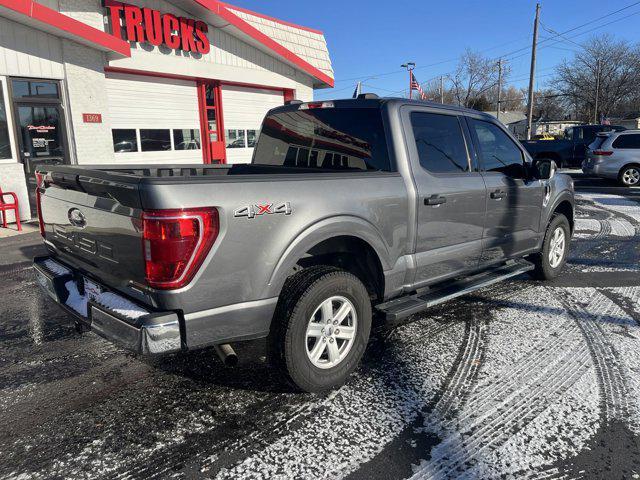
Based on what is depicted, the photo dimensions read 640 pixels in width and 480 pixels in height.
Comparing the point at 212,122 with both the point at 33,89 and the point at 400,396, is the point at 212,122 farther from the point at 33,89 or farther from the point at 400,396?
the point at 400,396

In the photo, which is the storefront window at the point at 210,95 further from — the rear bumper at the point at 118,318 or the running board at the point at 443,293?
the rear bumper at the point at 118,318

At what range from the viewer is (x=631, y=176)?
582 inches

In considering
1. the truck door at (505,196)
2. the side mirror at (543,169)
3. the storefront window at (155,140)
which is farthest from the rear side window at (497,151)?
the storefront window at (155,140)

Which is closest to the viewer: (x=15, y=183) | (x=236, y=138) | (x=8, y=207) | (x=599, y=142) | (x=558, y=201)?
(x=558, y=201)

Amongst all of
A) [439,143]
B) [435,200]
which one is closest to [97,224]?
[435,200]

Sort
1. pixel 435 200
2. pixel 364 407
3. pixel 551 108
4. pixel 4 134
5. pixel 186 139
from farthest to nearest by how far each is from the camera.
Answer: pixel 551 108 → pixel 186 139 → pixel 4 134 → pixel 435 200 → pixel 364 407

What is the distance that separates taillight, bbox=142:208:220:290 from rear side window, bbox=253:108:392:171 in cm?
155

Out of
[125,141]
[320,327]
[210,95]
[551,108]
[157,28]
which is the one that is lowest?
[320,327]

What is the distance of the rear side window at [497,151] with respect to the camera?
4395 mm

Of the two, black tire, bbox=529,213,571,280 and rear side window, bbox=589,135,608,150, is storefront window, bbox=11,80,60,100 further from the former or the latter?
rear side window, bbox=589,135,608,150

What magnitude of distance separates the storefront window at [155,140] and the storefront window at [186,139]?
0.25 meters

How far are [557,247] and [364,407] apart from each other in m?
3.78

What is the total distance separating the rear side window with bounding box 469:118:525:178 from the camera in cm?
439

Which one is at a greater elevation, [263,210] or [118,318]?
[263,210]
